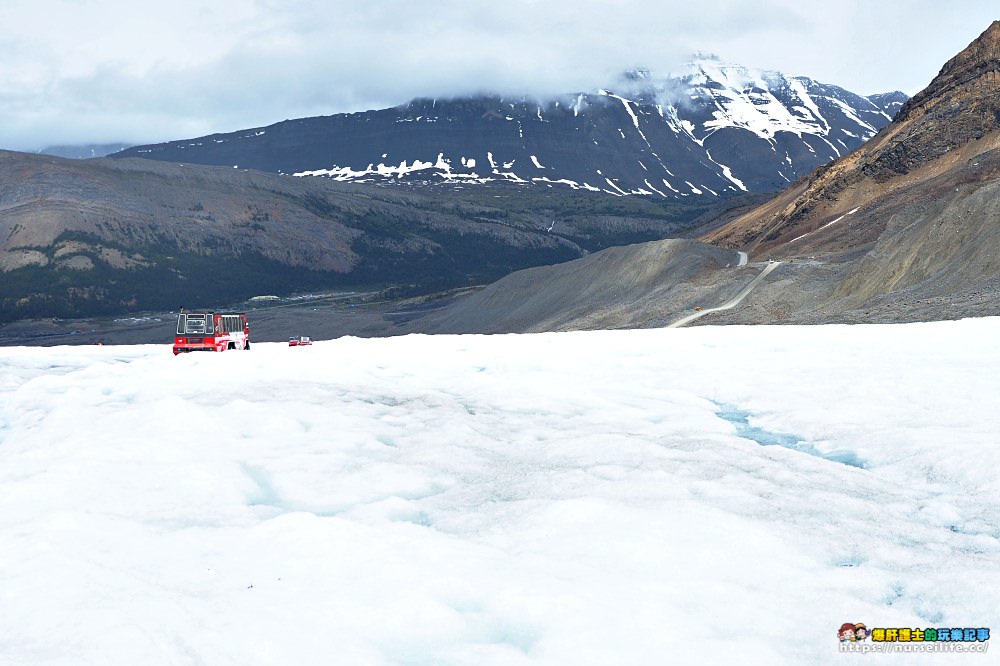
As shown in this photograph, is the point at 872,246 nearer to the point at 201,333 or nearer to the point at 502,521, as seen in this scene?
Result: the point at 201,333

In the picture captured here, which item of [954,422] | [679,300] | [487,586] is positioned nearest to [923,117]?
[679,300]

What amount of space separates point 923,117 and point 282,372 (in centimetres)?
10383

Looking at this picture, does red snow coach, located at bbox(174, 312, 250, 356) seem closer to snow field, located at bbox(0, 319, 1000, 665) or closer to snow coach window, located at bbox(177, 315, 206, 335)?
snow coach window, located at bbox(177, 315, 206, 335)

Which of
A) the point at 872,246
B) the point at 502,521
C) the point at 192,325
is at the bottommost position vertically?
the point at 502,521

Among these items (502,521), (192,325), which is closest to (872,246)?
(192,325)

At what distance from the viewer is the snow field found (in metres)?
8.16

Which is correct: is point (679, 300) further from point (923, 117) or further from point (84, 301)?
point (84, 301)

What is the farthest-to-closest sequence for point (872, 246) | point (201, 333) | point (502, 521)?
point (872, 246), point (201, 333), point (502, 521)

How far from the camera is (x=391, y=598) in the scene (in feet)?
29.5

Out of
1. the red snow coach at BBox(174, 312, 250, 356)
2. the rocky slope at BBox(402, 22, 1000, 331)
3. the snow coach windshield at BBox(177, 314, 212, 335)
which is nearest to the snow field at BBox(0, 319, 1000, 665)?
the red snow coach at BBox(174, 312, 250, 356)

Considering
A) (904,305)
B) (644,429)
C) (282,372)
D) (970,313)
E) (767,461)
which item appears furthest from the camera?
(904,305)

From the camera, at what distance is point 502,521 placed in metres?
11.6

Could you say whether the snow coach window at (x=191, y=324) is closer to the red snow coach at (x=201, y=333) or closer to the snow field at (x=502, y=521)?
the red snow coach at (x=201, y=333)

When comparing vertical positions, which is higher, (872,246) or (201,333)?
(872,246)
